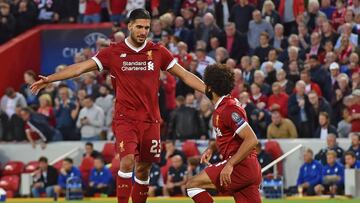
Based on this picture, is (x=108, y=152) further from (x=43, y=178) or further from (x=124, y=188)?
(x=124, y=188)

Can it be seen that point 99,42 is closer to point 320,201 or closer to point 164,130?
point 164,130

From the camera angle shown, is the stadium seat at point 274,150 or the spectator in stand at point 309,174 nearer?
the spectator in stand at point 309,174

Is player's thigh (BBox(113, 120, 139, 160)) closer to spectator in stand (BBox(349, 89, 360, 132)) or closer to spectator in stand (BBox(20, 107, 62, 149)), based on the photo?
spectator in stand (BBox(349, 89, 360, 132))

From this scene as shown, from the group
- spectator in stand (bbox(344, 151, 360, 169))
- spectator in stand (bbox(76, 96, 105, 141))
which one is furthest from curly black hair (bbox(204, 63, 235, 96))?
spectator in stand (bbox(76, 96, 105, 141))

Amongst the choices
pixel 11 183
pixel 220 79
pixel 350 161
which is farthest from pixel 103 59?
pixel 11 183

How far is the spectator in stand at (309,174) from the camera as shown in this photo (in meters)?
22.0

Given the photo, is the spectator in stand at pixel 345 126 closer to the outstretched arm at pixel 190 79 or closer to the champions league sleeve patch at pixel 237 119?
the outstretched arm at pixel 190 79

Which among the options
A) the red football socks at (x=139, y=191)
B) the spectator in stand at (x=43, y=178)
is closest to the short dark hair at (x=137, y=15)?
the red football socks at (x=139, y=191)

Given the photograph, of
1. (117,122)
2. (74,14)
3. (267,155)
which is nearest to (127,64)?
(117,122)

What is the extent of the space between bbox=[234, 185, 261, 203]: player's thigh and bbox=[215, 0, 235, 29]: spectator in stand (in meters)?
15.8

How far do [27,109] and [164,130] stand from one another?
3.19m

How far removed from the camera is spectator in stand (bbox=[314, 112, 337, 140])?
74.4 ft

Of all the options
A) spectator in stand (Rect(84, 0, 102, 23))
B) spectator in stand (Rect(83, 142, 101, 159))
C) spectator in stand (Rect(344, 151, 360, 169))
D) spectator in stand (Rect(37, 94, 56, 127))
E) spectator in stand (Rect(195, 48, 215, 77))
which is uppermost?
spectator in stand (Rect(84, 0, 102, 23))

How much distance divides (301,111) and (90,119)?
468cm
